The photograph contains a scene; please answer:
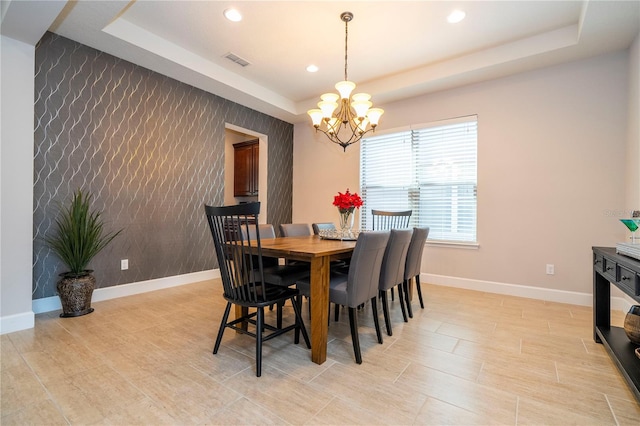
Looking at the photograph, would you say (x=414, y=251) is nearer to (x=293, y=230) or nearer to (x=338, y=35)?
(x=293, y=230)

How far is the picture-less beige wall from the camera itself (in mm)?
3184

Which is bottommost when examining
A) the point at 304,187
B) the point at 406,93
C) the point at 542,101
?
the point at 304,187

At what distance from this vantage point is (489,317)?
288 centimetres

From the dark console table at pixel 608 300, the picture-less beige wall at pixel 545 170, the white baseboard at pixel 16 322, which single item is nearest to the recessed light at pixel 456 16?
the picture-less beige wall at pixel 545 170

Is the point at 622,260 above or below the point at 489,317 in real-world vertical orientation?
above

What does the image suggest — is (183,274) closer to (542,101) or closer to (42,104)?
(42,104)

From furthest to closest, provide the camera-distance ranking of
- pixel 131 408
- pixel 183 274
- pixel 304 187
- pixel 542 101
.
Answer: pixel 304 187, pixel 183 274, pixel 542 101, pixel 131 408

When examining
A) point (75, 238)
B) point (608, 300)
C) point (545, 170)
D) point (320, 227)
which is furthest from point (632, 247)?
point (75, 238)

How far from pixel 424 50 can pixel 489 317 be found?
3007 mm

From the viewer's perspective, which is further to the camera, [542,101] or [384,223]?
[384,223]

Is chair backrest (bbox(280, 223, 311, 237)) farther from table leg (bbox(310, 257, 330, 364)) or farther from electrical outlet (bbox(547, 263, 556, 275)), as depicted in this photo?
electrical outlet (bbox(547, 263, 556, 275))

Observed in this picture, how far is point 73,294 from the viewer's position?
2.75 meters

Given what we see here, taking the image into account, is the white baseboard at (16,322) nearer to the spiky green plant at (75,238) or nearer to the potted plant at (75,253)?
the potted plant at (75,253)

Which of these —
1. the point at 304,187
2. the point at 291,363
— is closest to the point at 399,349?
the point at 291,363
